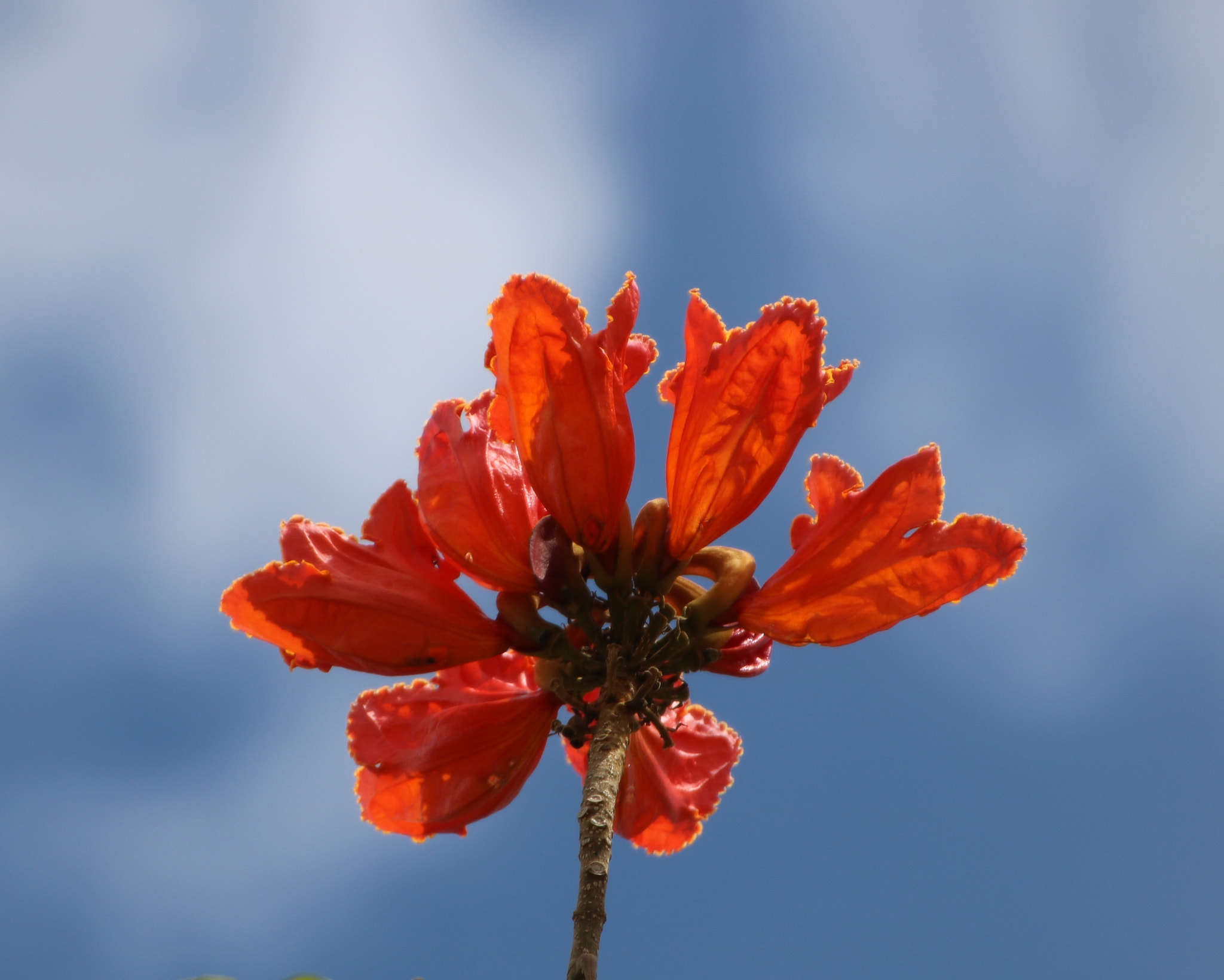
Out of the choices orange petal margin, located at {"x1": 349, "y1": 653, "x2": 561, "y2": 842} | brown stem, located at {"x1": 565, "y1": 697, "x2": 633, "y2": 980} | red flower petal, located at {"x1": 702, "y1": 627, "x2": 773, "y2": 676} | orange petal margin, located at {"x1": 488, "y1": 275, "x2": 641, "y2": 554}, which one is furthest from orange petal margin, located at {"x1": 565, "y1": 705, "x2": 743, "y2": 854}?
orange petal margin, located at {"x1": 488, "y1": 275, "x2": 641, "y2": 554}

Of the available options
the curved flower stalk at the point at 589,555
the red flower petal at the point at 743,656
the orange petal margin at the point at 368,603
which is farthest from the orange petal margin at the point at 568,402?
the red flower petal at the point at 743,656

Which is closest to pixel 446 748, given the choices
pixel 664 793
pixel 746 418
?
pixel 664 793

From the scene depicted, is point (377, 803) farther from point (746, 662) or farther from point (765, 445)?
point (765, 445)

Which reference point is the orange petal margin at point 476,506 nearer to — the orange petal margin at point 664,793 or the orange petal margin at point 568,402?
the orange petal margin at point 568,402

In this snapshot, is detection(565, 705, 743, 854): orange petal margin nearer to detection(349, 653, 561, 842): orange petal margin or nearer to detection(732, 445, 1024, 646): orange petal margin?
detection(349, 653, 561, 842): orange petal margin

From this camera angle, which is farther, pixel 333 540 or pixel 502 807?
pixel 502 807

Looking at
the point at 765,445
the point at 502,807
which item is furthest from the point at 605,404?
the point at 502,807
